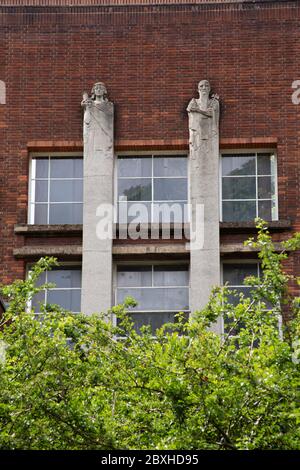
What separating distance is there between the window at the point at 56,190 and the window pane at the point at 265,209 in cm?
390

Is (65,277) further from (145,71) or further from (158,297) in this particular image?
(145,71)

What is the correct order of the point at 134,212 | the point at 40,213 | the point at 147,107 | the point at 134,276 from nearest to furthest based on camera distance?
the point at 134,276 → the point at 134,212 → the point at 40,213 → the point at 147,107

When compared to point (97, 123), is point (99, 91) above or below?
above

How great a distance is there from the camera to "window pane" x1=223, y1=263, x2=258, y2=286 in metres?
29.3

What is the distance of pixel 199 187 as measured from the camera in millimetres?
29516

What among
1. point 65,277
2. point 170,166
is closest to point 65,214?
point 65,277

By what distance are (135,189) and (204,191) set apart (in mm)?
1607

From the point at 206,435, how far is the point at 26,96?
13075 millimetres

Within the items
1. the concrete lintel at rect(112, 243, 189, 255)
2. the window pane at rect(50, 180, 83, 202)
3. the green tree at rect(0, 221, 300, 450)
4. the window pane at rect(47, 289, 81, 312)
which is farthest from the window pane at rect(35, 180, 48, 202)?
the green tree at rect(0, 221, 300, 450)

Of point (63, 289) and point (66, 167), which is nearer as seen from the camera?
point (63, 289)

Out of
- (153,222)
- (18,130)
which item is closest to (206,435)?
(153,222)

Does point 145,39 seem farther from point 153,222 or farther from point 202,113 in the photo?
point 153,222

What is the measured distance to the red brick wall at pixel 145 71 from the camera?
98.6 feet

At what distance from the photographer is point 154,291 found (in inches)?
1151
